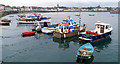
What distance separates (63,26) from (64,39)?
508 cm

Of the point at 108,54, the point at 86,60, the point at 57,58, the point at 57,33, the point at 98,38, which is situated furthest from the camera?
the point at 57,33

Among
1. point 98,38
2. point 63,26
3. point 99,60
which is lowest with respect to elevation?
point 99,60

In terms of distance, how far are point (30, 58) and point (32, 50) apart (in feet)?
18.7

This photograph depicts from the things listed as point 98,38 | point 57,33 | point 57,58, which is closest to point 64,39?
point 57,33

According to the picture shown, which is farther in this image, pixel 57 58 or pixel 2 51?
pixel 2 51

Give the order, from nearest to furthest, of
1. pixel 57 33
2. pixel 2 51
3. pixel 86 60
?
pixel 86 60
pixel 2 51
pixel 57 33

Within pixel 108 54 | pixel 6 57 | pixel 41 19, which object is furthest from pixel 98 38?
pixel 41 19

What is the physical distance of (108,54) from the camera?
3088 centimetres

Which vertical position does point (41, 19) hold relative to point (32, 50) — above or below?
above

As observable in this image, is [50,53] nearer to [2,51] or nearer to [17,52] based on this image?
[17,52]

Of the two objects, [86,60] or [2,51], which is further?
[2,51]

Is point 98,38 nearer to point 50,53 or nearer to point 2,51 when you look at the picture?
point 50,53

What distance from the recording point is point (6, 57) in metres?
29.0

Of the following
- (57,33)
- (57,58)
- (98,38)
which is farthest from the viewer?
(57,33)
